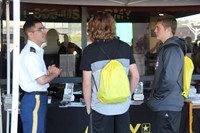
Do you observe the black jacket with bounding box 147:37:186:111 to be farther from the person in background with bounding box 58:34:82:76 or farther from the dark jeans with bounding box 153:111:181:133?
the person in background with bounding box 58:34:82:76

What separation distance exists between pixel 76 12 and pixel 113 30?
3144 mm

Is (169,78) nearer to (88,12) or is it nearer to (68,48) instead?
(88,12)

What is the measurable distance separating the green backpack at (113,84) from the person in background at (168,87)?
43cm

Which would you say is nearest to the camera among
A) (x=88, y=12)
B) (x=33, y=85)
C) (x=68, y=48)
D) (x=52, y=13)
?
(x=33, y=85)

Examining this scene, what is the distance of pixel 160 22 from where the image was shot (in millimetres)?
3113

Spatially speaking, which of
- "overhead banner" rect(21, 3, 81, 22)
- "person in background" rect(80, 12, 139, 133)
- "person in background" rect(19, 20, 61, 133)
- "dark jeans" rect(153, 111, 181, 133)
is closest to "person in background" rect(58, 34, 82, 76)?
"overhead banner" rect(21, 3, 81, 22)

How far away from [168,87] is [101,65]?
624 millimetres

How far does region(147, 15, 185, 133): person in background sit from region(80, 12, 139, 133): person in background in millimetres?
351

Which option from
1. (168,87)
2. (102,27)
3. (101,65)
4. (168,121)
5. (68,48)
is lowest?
(168,121)

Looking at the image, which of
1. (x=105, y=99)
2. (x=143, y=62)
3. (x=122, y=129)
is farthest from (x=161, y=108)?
(x=143, y=62)

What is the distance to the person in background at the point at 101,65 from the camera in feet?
8.84

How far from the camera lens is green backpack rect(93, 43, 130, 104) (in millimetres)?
2607

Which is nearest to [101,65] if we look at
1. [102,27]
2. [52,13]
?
[102,27]

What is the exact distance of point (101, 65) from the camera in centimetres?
269
